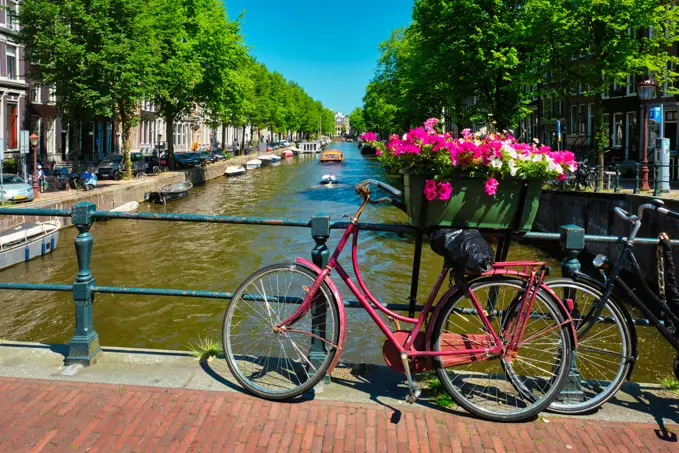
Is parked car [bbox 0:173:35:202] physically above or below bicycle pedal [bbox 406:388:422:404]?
above

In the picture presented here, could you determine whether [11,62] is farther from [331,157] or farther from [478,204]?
[331,157]

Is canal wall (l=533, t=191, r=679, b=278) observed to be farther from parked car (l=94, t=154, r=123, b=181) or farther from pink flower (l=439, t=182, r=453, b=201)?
parked car (l=94, t=154, r=123, b=181)

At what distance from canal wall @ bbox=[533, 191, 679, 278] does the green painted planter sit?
1086 cm

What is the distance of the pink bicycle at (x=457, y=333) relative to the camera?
11.3 feet

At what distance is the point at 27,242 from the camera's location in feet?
54.1

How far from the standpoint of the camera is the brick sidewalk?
10.3ft

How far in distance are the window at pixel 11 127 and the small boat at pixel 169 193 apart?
10.8 metres

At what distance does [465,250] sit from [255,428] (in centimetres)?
156

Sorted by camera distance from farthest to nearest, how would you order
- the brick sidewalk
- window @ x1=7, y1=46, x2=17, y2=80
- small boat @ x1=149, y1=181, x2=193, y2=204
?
window @ x1=7, y1=46, x2=17, y2=80
small boat @ x1=149, y1=181, x2=193, y2=204
the brick sidewalk

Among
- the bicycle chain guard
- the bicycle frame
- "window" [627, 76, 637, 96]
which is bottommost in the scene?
the bicycle chain guard

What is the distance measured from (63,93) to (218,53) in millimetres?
13736

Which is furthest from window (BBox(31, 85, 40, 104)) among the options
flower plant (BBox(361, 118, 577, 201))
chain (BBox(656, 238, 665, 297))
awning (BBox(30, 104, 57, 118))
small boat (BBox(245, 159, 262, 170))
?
chain (BBox(656, 238, 665, 297))

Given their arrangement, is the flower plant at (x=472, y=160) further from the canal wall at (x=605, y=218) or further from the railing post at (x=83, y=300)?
the canal wall at (x=605, y=218)

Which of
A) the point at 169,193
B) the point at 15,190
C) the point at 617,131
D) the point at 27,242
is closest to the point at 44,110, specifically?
the point at 169,193
